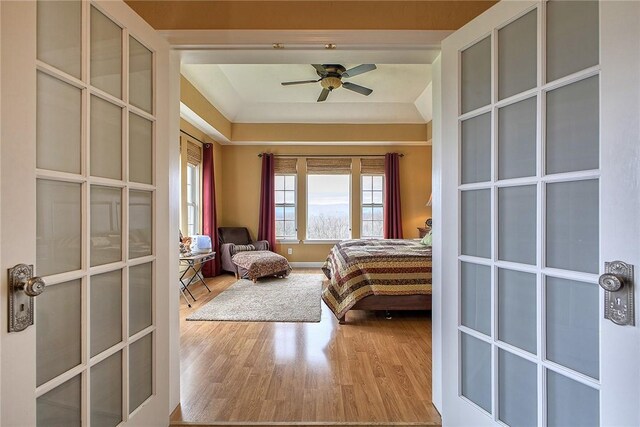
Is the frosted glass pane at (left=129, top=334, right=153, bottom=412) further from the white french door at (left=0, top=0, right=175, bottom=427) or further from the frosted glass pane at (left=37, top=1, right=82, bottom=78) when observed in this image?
the frosted glass pane at (left=37, top=1, right=82, bottom=78)

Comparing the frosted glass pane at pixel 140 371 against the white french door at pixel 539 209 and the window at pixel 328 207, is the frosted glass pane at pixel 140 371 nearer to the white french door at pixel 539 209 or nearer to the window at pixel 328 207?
the white french door at pixel 539 209

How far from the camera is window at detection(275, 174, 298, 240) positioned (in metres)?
6.43

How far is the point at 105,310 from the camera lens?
124cm

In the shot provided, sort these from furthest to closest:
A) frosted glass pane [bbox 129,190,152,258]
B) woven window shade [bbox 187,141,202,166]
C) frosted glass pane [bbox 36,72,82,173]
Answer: woven window shade [bbox 187,141,202,166] → frosted glass pane [bbox 129,190,152,258] → frosted glass pane [bbox 36,72,82,173]

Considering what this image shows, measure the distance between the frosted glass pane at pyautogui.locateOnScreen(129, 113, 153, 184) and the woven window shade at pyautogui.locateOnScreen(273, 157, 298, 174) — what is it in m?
4.87

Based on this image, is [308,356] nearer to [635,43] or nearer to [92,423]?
[92,423]

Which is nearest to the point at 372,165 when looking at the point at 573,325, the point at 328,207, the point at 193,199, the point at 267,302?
the point at 328,207

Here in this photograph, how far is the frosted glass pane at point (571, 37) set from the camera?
1.04 metres

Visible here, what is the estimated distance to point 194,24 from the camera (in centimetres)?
164

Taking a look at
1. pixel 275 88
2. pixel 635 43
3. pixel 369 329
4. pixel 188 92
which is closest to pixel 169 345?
pixel 369 329

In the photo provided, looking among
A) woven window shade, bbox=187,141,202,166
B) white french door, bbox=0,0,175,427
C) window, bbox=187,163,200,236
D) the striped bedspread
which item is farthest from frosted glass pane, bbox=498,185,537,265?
Answer: window, bbox=187,163,200,236

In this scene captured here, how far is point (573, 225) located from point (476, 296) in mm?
511

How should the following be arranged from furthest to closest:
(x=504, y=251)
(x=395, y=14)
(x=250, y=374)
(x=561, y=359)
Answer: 1. (x=250, y=374)
2. (x=395, y=14)
3. (x=504, y=251)
4. (x=561, y=359)

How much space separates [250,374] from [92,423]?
1.12 metres
